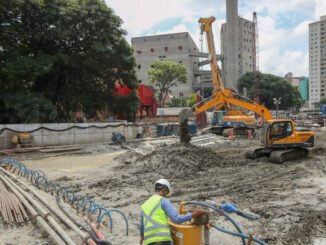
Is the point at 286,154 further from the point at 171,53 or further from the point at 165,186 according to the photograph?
the point at 171,53

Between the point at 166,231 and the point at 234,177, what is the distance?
8.99 m

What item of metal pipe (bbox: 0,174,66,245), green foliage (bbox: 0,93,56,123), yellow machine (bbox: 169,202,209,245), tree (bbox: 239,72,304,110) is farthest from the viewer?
tree (bbox: 239,72,304,110)

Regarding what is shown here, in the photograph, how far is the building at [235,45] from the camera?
359ft

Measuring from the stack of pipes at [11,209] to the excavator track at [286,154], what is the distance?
11.7 metres

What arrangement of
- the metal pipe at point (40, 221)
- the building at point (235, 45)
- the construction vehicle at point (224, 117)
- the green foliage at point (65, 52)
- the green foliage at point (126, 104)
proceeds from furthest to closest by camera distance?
the building at point (235, 45) → the green foliage at point (126, 104) → the construction vehicle at point (224, 117) → the green foliage at point (65, 52) → the metal pipe at point (40, 221)

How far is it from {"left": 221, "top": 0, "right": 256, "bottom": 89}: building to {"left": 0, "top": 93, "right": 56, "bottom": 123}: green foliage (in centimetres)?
8712

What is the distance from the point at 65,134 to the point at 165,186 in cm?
2183

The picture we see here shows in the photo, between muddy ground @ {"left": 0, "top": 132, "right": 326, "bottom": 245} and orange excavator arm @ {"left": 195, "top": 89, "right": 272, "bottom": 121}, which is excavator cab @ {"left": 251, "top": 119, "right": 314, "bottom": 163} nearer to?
muddy ground @ {"left": 0, "top": 132, "right": 326, "bottom": 245}

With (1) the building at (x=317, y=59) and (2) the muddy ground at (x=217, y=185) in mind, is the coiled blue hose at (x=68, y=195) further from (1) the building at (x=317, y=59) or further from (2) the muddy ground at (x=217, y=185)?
(1) the building at (x=317, y=59)

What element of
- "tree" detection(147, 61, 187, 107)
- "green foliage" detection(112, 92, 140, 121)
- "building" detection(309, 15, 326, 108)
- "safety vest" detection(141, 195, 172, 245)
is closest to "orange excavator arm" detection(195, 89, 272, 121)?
"green foliage" detection(112, 92, 140, 121)

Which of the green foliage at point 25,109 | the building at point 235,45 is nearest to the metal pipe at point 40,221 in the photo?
the green foliage at point 25,109

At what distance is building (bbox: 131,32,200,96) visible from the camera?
104 meters

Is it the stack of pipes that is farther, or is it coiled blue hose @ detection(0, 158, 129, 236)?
the stack of pipes

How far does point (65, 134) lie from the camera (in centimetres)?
2531
